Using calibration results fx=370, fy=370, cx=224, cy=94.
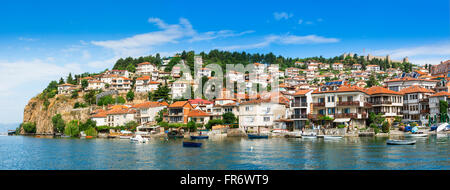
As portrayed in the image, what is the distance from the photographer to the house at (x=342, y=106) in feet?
181

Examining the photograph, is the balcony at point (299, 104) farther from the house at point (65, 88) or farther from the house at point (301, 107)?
the house at point (65, 88)

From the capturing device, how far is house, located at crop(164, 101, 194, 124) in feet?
233

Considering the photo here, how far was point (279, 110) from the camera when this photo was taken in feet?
209

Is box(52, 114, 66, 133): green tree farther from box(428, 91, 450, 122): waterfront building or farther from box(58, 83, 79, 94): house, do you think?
box(428, 91, 450, 122): waterfront building

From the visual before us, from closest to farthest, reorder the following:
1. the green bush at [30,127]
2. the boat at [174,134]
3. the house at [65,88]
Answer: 1. the boat at [174,134]
2. the green bush at [30,127]
3. the house at [65,88]

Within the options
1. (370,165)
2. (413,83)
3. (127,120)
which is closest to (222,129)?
(127,120)

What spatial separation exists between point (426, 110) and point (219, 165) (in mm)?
46616

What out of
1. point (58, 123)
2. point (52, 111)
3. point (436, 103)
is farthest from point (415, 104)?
point (52, 111)

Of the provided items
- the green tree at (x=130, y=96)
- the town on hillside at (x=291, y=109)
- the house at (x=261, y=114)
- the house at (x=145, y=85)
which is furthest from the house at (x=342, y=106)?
the green tree at (x=130, y=96)

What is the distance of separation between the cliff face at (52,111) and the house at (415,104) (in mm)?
66510

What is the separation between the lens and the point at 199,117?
232 feet

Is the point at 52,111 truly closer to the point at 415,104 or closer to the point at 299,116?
the point at 299,116

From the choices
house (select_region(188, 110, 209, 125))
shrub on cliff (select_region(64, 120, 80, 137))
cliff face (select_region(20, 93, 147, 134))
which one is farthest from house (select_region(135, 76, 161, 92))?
house (select_region(188, 110, 209, 125))
